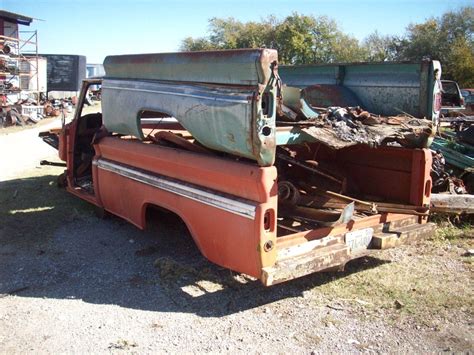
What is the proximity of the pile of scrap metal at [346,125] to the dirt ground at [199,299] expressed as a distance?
51.6 inches

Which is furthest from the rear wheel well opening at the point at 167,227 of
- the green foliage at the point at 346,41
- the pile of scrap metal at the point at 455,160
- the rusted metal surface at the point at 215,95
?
the green foliage at the point at 346,41

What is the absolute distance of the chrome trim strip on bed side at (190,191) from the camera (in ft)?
12.0

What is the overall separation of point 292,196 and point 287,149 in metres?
0.90

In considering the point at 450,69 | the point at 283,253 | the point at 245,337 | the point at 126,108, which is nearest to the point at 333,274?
the point at 283,253

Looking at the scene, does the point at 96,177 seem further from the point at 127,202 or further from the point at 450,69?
the point at 450,69

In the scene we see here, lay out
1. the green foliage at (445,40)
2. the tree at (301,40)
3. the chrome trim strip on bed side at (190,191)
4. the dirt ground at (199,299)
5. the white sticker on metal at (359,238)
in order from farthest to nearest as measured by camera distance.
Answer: the tree at (301,40), the green foliage at (445,40), the white sticker on metal at (359,238), the chrome trim strip on bed side at (190,191), the dirt ground at (199,299)

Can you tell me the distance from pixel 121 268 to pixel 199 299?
104 centimetres

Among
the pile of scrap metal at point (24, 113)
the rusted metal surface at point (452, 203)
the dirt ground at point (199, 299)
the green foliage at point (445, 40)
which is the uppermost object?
the green foliage at point (445, 40)

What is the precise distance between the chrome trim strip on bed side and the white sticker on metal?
1.13m

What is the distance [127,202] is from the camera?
16.9ft

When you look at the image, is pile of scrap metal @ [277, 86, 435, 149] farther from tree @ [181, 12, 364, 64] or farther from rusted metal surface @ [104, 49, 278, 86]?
tree @ [181, 12, 364, 64]

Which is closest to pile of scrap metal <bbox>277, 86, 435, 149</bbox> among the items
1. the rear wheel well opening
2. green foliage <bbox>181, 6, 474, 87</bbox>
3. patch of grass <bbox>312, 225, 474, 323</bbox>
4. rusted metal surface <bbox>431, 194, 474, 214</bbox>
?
rusted metal surface <bbox>431, 194, 474, 214</bbox>

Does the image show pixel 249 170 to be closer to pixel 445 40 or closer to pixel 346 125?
pixel 346 125

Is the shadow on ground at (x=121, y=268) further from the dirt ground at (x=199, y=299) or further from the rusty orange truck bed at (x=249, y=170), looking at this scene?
the rusty orange truck bed at (x=249, y=170)
